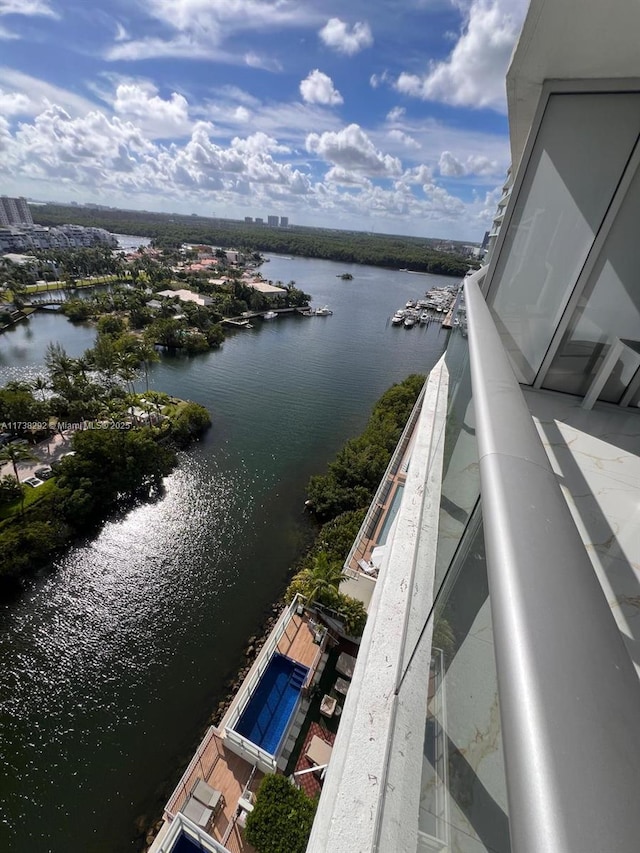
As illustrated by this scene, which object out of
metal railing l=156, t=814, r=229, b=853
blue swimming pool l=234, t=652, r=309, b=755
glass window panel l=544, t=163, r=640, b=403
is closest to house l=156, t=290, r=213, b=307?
blue swimming pool l=234, t=652, r=309, b=755

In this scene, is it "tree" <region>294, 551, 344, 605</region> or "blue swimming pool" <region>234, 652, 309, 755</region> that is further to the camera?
"tree" <region>294, 551, 344, 605</region>

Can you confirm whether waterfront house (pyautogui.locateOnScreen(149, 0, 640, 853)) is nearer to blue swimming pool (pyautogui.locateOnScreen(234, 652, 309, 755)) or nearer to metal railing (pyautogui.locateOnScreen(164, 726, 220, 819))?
blue swimming pool (pyautogui.locateOnScreen(234, 652, 309, 755))

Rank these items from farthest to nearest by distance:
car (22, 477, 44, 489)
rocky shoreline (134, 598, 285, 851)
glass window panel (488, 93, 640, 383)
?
car (22, 477, 44, 489)
rocky shoreline (134, 598, 285, 851)
glass window panel (488, 93, 640, 383)

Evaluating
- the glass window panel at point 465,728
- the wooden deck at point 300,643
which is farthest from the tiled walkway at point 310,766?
the glass window panel at point 465,728

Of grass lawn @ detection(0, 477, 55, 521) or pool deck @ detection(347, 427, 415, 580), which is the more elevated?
pool deck @ detection(347, 427, 415, 580)

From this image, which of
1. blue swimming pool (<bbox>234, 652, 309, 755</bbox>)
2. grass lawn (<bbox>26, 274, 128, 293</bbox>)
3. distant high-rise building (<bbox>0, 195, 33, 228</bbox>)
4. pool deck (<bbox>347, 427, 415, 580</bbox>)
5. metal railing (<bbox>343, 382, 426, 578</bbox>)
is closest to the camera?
blue swimming pool (<bbox>234, 652, 309, 755</bbox>)

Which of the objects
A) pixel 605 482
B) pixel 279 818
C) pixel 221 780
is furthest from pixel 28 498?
pixel 605 482

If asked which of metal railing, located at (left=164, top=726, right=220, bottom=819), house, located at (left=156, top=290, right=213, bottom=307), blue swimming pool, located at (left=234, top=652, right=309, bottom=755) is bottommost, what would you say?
house, located at (left=156, top=290, right=213, bottom=307)
